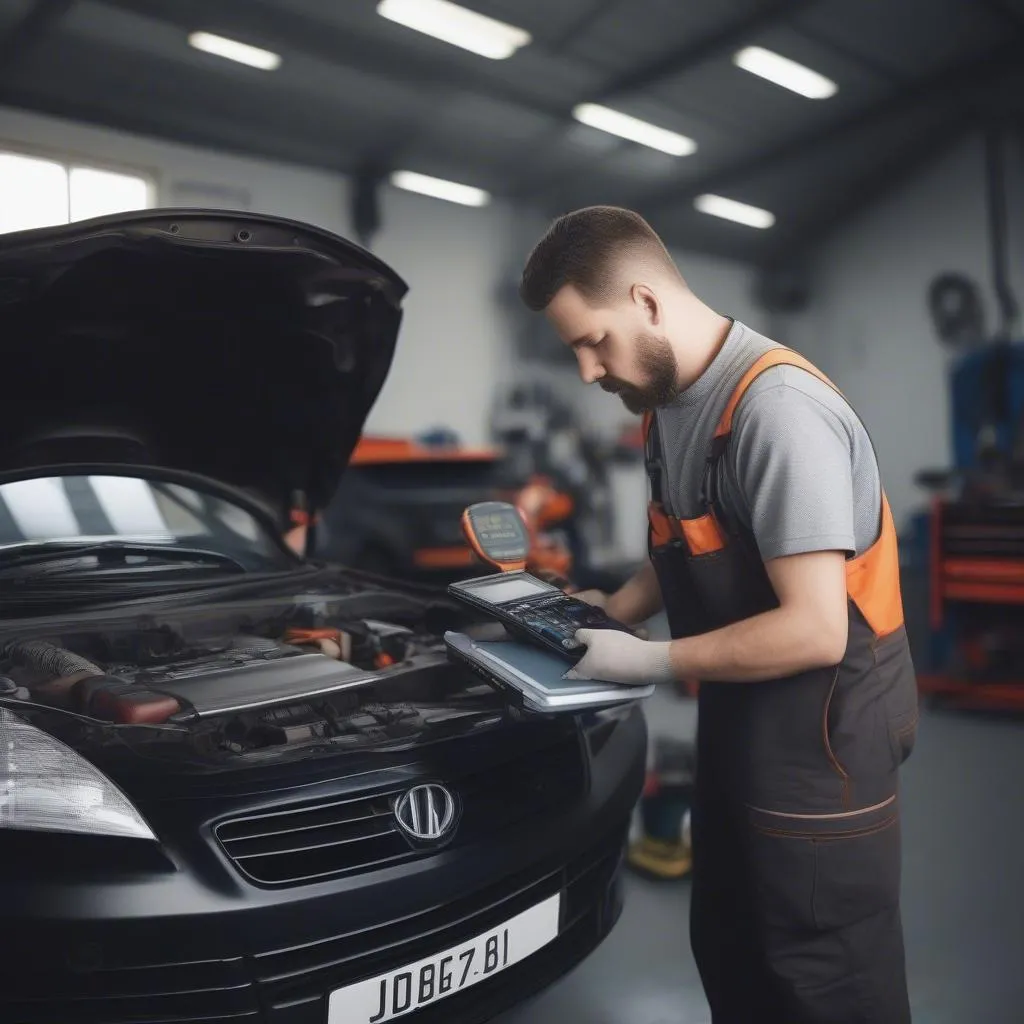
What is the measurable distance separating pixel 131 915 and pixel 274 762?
0.23 meters

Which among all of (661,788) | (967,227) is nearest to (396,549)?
(661,788)

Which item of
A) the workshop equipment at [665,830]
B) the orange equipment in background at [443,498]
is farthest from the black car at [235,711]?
the orange equipment in background at [443,498]

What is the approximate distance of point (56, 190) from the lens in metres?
5.68

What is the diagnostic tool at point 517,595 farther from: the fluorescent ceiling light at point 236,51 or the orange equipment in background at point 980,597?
the fluorescent ceiling light at point 236,51

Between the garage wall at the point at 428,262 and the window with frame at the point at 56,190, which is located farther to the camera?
the garage wall at the point at 428,262

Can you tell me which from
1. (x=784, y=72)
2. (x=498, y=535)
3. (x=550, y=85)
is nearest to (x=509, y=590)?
(x=498, y=535)

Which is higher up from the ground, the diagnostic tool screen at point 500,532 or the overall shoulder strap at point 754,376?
the overall shoulder strap at point 754,376

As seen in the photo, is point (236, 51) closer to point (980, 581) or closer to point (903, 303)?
point (980, 581)

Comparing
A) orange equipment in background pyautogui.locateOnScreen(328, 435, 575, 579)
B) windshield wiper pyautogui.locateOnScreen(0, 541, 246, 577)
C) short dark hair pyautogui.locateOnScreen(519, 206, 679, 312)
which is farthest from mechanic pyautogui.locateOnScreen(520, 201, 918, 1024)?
orange equipment in background pyautogui.locateOnScreen(328, 435, 575, 579)

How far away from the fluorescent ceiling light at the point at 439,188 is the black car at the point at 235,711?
20.2 ft

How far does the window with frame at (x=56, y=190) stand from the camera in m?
5.38

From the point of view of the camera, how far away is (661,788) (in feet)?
7.38

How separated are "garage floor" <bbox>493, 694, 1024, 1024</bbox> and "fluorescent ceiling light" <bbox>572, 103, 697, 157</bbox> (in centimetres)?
556

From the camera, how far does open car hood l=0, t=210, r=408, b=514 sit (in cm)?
139
